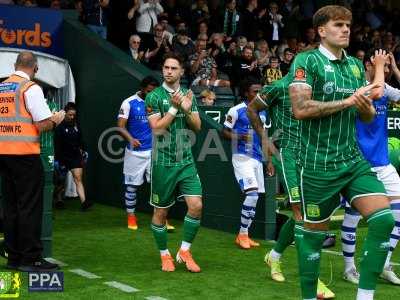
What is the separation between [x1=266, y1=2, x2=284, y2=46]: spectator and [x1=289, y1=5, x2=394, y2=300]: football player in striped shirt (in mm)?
12542

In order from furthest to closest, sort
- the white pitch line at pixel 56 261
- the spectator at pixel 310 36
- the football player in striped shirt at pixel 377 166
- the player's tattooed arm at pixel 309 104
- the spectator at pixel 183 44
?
the spectator at pixel 310 36 → the spectator at pixel 183 44 → the white pitch line at pixel 56 261 → the football player in striped shirt at pixel 377 166 → the player's tattooed arm at pixel 309 104

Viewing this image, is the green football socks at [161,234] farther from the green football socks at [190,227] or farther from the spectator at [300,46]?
the spectator at [300,46]

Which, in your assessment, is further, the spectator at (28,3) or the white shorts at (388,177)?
the spectator at (28,3)

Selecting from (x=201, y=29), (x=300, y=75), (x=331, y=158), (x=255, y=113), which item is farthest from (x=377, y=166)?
(x=201, y=29)

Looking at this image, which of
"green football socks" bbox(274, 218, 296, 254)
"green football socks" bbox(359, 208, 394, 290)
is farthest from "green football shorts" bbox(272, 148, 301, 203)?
"green football socks" bbox(359, 208, 394, 290)

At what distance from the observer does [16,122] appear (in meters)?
7.66

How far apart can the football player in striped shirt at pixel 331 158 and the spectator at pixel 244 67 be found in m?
9.59

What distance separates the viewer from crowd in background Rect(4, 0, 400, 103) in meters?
14.6

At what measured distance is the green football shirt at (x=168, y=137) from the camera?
317 inches

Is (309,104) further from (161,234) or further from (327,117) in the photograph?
(161,234)

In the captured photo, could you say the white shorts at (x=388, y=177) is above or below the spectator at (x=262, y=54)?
below

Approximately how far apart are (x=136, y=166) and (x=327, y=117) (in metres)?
6.51

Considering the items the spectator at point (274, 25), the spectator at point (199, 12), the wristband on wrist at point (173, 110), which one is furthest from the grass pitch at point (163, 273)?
the spectator at point (274, 25)

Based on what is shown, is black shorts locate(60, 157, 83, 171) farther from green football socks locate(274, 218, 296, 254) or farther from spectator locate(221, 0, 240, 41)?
green football socks locate(274, 218, 296, 254)
